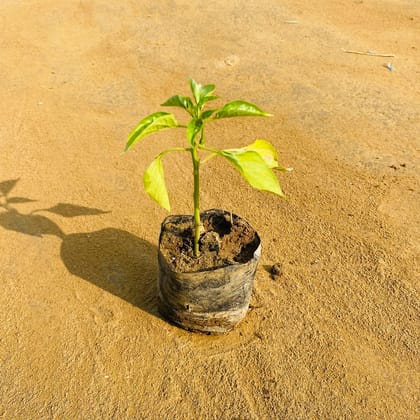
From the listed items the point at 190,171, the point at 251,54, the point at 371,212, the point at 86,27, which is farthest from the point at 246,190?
the point at 86,27

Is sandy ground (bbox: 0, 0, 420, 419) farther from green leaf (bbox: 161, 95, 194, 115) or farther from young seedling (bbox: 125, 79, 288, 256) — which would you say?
green leaf (bbox: 161, 95, 194, 115)

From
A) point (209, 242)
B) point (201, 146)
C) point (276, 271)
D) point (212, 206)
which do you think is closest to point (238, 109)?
point (201, 146)

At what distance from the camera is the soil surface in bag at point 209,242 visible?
251 cm

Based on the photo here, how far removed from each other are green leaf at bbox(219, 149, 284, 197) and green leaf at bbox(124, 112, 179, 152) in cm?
29

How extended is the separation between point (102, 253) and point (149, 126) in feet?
4.42

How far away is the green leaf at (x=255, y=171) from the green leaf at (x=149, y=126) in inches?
11.2

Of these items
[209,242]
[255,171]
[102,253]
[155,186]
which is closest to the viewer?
[255,171]

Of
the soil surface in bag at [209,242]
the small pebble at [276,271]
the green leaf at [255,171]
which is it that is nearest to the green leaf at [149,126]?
the green leaf at [255,171]

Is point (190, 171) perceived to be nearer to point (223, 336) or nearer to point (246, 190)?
point (246, 190)

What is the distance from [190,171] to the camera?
3.94m

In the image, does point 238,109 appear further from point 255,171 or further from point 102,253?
point 102,253

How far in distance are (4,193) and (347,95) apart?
11.0 feet

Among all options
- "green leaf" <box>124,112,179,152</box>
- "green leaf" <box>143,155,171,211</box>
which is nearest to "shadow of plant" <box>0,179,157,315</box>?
"green leaf" <box>143,155,171,211</box>

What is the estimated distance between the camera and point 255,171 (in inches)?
78.6
